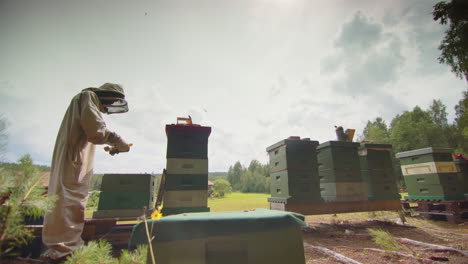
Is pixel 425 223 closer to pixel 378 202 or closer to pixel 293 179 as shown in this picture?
pixel 378 202

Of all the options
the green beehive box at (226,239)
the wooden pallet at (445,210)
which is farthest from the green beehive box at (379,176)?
the green beehive box at (226,239)

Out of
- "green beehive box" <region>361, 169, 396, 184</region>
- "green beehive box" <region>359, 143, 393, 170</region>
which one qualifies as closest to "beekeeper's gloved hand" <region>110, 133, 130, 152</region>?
"green beehive box" <region>361, 169, 396, 184</region>

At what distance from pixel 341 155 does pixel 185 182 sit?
14.1 feet

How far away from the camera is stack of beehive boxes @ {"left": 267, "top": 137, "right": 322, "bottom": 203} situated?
4.79 m

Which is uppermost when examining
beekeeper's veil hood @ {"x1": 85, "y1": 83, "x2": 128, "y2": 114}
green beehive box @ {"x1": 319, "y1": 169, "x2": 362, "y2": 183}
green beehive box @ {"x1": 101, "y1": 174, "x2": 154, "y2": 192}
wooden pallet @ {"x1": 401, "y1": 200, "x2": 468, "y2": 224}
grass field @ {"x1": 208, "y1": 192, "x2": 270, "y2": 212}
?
beekeeper's veil hood @ {"x1": 85, "y1": 83, "x2": 128, "y2": 114}

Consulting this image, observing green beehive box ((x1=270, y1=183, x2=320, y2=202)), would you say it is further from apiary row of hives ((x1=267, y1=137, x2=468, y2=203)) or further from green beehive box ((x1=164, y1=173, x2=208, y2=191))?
green beehive box ((x1=164, y1=173, x2=208, y2=191))

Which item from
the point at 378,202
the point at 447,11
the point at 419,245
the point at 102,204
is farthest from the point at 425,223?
the point at 102,204

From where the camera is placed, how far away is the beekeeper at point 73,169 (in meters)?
1.61

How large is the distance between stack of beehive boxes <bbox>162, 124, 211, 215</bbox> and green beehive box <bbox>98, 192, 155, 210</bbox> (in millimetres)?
387

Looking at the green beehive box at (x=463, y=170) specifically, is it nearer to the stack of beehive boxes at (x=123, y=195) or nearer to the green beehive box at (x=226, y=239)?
the green beehive box at (x=226, y=239)

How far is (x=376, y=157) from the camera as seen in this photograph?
5922 millimetres

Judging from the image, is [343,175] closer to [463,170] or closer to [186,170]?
[186,170]

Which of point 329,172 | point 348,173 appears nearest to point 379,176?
point 348,173

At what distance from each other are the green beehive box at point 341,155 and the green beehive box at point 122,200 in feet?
15.3
